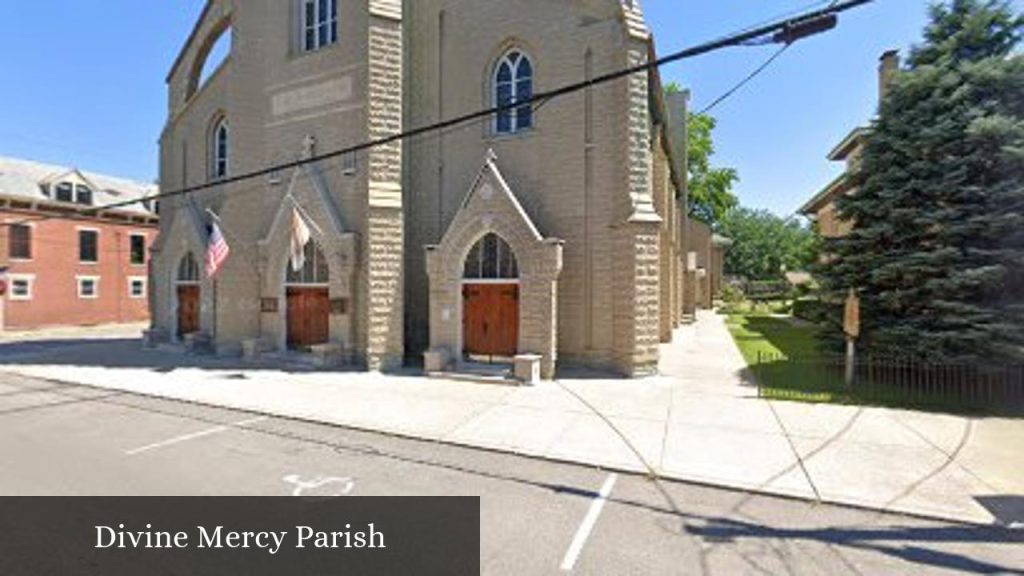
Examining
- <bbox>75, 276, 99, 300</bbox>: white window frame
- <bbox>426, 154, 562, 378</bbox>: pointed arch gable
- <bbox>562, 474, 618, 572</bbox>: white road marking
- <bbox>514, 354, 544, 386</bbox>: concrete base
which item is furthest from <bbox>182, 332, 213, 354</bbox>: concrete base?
<bbox>75, 276, 99, 300</bbox>: white window frame

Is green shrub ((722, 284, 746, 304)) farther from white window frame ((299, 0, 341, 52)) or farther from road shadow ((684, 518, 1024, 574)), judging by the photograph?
road shadow ((684, 518, 1024, 574))

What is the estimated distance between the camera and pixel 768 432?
29.0 feet

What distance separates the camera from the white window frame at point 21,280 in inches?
1235

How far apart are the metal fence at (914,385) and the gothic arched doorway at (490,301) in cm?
655

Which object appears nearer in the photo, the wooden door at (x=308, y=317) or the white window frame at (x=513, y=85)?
the white window frame at (x=513, y=85)

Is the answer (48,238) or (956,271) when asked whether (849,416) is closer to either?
(956,271)

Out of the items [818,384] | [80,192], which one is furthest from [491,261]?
[80,192]

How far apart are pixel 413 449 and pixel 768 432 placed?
5.81 metres

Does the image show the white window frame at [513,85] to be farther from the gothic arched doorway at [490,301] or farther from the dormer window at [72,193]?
the dormer window at [72,193]

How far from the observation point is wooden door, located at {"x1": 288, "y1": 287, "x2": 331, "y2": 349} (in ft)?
56.9

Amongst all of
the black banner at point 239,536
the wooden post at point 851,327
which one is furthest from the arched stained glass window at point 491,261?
the black banner at point 239,536

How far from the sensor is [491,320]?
1523cm

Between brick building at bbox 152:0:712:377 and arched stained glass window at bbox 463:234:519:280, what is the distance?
1.8 inches

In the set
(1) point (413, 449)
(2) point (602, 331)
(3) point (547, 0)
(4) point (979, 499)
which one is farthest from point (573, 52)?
(4) point (979, 499)
